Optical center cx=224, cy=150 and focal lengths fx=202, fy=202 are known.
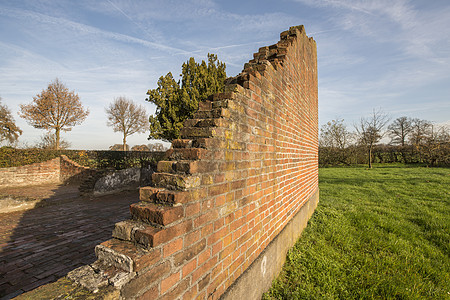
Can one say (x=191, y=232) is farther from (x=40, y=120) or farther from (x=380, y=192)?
(x=40, y=120)

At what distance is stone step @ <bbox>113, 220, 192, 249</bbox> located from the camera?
1.15 m

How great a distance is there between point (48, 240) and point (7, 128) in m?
19.9

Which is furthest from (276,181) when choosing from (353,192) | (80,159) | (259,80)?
(80,159)

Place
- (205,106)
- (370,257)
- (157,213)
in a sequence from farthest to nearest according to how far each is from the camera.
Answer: (370,257) < (205,106) < (157,213)

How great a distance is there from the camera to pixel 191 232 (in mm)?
1416

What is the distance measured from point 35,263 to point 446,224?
8580 millimetres

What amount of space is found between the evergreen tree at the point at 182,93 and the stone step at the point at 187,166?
10405 mm

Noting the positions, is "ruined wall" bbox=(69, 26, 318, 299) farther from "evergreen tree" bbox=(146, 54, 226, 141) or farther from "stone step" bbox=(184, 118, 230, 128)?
"evergreen tree" bbox=(146, 54, 226, 141)

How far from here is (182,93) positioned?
12156mm

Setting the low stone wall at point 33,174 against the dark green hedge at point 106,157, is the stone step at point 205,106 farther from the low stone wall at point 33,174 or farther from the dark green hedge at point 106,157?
the low stone wall at point 33,174

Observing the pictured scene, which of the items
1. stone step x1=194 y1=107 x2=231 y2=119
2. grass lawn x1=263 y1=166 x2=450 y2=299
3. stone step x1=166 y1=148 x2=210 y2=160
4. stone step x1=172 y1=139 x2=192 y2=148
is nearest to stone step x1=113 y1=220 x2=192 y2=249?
stone step x1=166 y1=148 x2=210 y2=160

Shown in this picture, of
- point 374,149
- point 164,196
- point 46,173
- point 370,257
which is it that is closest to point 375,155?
point 374,149

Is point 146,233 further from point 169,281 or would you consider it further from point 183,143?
point 183,143

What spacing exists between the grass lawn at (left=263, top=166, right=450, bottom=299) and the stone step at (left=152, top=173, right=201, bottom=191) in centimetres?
209
